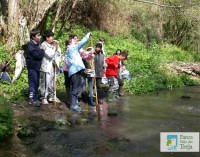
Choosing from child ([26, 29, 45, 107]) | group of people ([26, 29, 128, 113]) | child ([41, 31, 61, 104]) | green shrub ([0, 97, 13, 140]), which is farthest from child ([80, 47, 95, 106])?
green shrub ([0, 97, 13, 140])

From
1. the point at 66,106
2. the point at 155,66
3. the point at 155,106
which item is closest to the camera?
the point at 66,106

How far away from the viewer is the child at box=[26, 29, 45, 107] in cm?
992

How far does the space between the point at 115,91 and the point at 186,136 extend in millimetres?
5028

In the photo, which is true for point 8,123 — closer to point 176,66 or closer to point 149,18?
point 176,66

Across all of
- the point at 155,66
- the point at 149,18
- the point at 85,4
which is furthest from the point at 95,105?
the point at 149,18

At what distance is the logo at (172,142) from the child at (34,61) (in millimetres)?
4025

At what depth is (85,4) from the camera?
21547mm

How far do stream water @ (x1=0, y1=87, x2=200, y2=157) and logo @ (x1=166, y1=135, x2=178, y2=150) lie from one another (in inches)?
7.6

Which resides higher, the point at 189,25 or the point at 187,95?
the point at 189,25

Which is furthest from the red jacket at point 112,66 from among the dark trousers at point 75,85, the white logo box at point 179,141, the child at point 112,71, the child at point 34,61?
the white logo box at point 179,141

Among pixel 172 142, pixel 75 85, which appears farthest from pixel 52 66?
pixel 172 142

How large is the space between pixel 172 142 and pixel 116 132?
55.5 inches

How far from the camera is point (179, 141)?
7387mm

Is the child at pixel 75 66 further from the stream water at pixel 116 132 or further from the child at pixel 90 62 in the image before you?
the child at pixel 90 62
